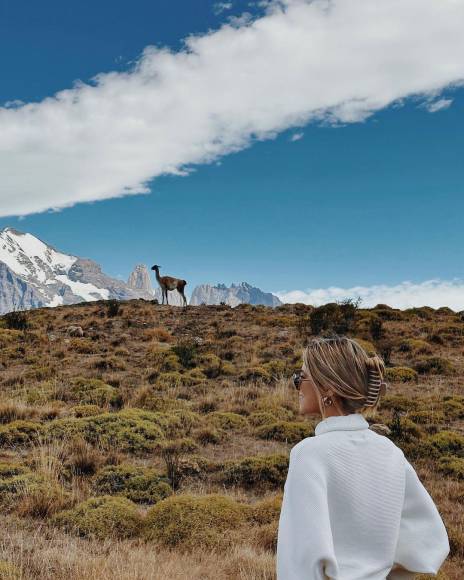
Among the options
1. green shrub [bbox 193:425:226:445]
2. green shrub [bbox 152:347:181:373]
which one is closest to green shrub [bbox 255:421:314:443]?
green shrub [bbox 193:425:226:445]

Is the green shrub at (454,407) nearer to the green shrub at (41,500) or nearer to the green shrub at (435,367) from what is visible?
the green shrub at (435,367)

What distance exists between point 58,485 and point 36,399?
5955 mm

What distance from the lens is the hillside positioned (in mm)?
5559

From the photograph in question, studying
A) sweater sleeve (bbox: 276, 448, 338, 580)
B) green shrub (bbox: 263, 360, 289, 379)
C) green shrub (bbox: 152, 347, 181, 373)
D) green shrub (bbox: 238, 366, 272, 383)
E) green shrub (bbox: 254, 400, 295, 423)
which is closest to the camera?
sweater sleeve (bbox: 276, 448, 338, 580)

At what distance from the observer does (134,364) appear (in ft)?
58.6

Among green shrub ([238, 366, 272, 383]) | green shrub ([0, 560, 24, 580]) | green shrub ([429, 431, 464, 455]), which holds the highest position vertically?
green shrub ([238, 366, 272, 383])

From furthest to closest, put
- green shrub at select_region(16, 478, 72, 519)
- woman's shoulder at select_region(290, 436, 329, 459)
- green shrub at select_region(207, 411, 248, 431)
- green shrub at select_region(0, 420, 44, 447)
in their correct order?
green shrub at select_region(207, 411, 248, 431), green shrub at select_region(0, 420, 44, 447), green shrub at select_region(16, 478, 72, 519), woman's shoulder at select_region(290, 436, 329, 459)

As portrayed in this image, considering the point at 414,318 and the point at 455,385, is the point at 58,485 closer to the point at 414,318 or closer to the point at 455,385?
the point at 455,385

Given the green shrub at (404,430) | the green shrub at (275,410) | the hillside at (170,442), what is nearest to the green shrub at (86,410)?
the hillside at (170,442)

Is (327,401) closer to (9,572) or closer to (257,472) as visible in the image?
(9,572)

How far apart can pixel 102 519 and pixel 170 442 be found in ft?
11.6

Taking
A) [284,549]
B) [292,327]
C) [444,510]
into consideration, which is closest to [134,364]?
[292,327]

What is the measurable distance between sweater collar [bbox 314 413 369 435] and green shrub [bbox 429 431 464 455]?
Answer: 319 inches

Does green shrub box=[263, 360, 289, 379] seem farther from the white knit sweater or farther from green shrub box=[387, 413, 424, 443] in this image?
the white knit sweater
